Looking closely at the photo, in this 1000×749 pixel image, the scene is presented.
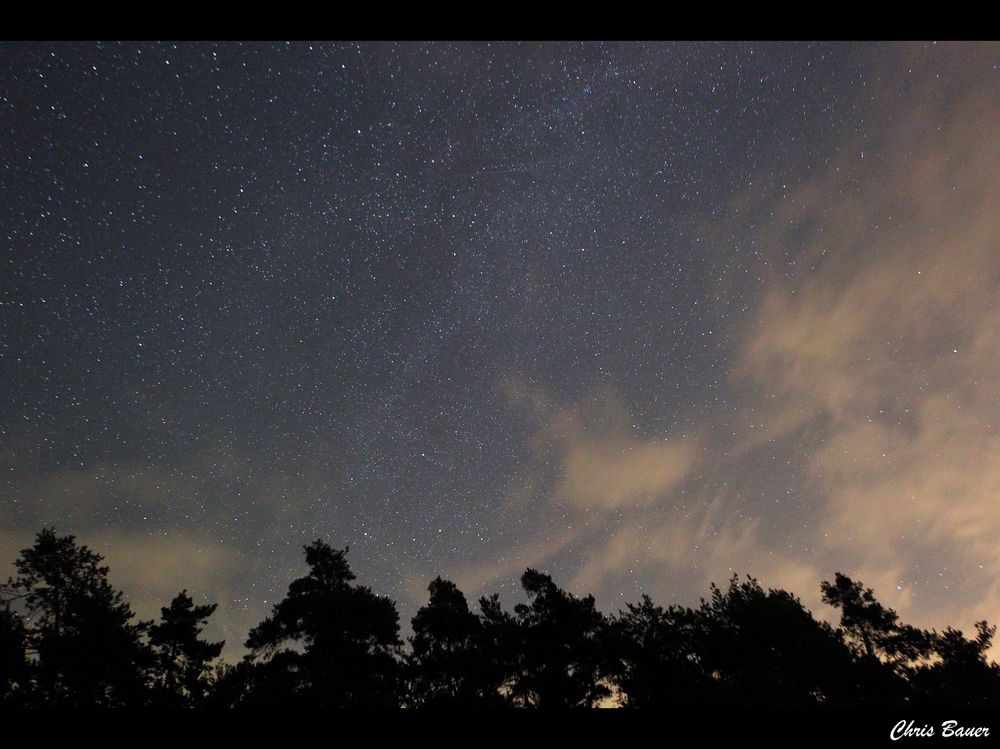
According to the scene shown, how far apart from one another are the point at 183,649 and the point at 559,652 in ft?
56.9

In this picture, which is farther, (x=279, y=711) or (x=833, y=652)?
(x=833, y=652)

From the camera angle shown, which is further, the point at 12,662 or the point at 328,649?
the point at 328,649

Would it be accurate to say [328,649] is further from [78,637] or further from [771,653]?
[771,653]

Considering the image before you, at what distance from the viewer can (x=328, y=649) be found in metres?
22.1
